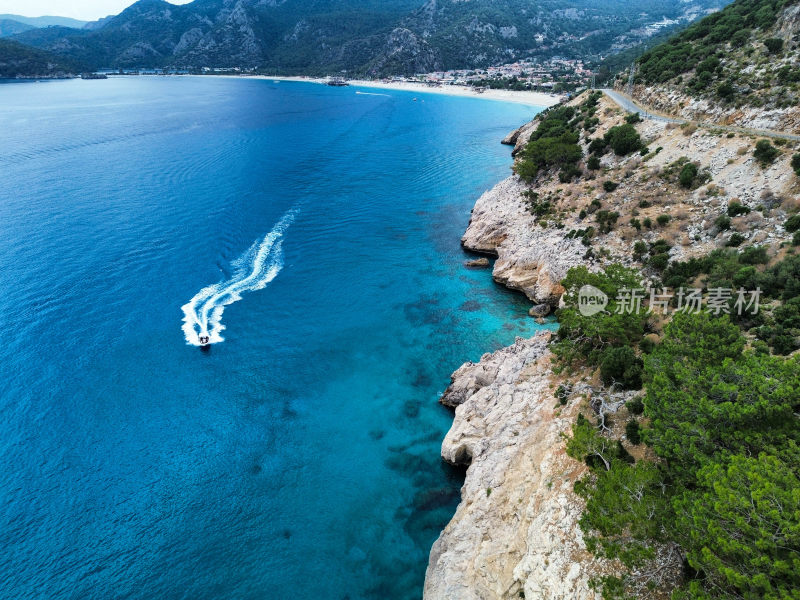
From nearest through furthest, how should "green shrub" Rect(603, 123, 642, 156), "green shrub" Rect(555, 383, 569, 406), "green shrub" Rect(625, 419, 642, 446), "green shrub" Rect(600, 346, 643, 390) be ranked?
"green shrub" Rect(625, 419, 642, 446), "green shrub" Rect(600, 346, 643, 390), "green shrub" Rect(555, 383, 569, 406), "green shrub" Rect(603, 123, 642, 156)

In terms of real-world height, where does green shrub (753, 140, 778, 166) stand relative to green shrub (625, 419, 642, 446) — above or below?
above

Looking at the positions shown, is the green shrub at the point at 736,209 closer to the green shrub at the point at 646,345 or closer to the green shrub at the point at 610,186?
the green shrub at the point at 610,186

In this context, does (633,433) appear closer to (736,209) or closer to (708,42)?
(736,209)

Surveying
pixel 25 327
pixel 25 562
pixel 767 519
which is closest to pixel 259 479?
pixel 25 562

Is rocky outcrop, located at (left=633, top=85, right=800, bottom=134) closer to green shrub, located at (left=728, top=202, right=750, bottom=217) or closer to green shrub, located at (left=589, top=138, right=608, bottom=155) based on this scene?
green shrub, located at (left=589, top=138, right=608, bottom=155)

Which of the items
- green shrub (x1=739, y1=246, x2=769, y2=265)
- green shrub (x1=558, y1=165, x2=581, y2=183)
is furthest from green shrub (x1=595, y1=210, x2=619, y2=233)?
green shrub (x1=739, y1=246, x2=769, y2=265)
